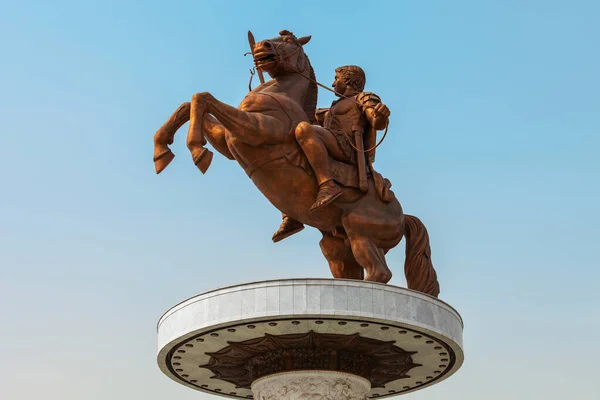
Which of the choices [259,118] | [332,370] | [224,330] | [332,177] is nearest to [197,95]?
[259,118]

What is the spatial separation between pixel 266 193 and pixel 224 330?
9.46ft

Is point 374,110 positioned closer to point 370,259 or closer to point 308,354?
point 370,259

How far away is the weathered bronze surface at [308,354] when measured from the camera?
1806 cm

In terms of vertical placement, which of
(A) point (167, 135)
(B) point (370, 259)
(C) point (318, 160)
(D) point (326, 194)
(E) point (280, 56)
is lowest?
(B) point (370, 259)

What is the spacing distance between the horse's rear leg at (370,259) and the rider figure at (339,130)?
101 centimetres

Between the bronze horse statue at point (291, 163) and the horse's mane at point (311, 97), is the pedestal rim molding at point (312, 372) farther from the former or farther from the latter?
the horse's mane at point (311, 97)

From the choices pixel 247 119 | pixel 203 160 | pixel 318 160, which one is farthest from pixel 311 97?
pixel 203 160

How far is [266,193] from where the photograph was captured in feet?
63.4

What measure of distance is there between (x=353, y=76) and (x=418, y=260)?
3.71 metres

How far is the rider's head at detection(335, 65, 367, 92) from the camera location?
20688 mm

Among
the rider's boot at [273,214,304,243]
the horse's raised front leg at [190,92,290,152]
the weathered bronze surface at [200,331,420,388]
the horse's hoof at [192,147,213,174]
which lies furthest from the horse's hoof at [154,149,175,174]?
the weathered bronze surface at [200,331,420,388]

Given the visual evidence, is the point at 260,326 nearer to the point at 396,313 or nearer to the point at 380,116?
the point at 396,313

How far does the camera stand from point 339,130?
64.6 feet

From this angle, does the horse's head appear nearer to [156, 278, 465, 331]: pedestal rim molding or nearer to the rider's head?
the rider's head
